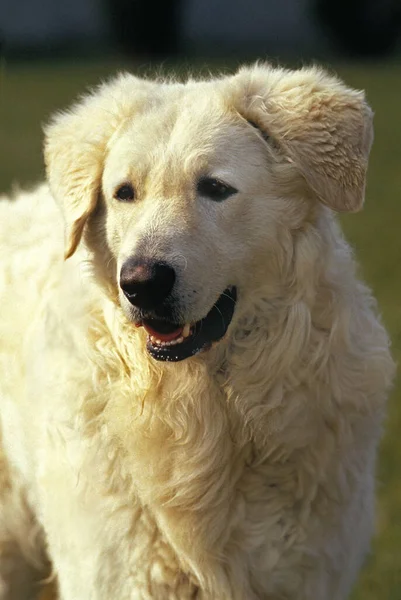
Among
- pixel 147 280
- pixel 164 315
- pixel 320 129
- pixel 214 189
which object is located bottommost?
pixel 164 315

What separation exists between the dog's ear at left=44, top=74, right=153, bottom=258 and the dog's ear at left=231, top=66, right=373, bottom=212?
1.32 feet

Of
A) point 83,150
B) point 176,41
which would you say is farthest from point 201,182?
point 176,41

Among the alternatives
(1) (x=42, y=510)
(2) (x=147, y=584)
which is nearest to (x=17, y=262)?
(1) (x=42, y=510)

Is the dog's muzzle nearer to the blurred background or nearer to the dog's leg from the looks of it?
the dog's leg

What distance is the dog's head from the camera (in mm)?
3424

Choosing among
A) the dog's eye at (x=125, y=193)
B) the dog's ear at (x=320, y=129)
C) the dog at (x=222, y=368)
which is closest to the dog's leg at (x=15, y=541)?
the dog at (x=222, y=368)

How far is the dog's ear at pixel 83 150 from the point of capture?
3770 mm

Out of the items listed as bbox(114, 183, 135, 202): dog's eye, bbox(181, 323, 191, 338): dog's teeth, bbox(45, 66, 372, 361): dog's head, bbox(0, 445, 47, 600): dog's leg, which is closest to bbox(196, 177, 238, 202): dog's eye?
bbox(45, 66, 372, 361): dog's head

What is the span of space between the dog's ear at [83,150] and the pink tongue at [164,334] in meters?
0.42

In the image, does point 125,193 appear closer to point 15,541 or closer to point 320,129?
point 320,129

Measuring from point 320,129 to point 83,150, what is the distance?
80cm

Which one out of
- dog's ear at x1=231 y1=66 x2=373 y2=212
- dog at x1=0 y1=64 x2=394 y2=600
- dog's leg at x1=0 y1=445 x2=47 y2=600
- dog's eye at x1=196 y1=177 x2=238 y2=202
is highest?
dog's ear at x1=231 y1=66 x2=373 y2=212

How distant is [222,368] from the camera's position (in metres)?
3.81

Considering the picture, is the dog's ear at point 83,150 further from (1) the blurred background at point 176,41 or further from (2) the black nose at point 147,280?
(1) the blurred background at point 176,41
